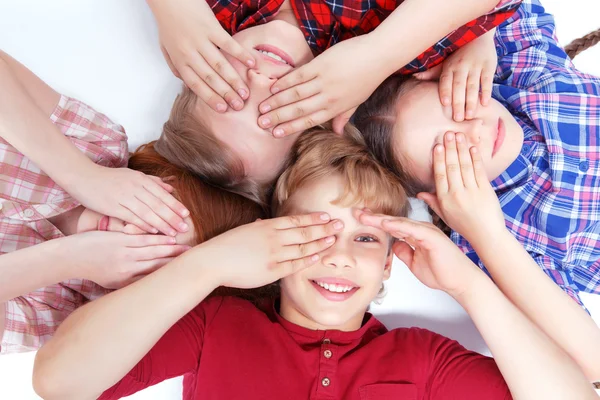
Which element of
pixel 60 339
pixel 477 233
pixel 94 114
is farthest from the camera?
pixel 94 114

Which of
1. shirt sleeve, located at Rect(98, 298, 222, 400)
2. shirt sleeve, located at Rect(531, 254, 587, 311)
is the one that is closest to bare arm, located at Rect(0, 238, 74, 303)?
shirt sleeve, located at Rect(98, 298, 222, 400)

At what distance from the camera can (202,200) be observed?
1.19m

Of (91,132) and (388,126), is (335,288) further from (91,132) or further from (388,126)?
(91,132)

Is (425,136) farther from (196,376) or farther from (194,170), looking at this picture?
(196,376)

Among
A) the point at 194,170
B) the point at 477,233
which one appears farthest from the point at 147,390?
the point at 477,233

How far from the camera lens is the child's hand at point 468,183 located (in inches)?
44.6

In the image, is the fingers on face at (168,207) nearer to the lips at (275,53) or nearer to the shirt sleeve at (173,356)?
the shirt sleeve at (173,356)

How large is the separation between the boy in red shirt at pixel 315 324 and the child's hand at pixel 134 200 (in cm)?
9

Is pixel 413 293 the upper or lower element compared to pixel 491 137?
lower

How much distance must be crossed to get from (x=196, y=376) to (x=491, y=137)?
777mm

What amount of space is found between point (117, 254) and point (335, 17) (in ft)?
2.16

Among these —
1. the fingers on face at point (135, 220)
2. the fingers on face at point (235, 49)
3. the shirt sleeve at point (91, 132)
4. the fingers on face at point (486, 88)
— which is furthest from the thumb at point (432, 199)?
the shirt sleeve at point (91, 132)

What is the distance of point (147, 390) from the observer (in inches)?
51.7

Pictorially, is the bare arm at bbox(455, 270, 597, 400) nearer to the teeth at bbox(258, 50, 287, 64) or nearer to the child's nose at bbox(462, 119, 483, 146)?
the child's nose at bbox(462, 119, 483, 146)
